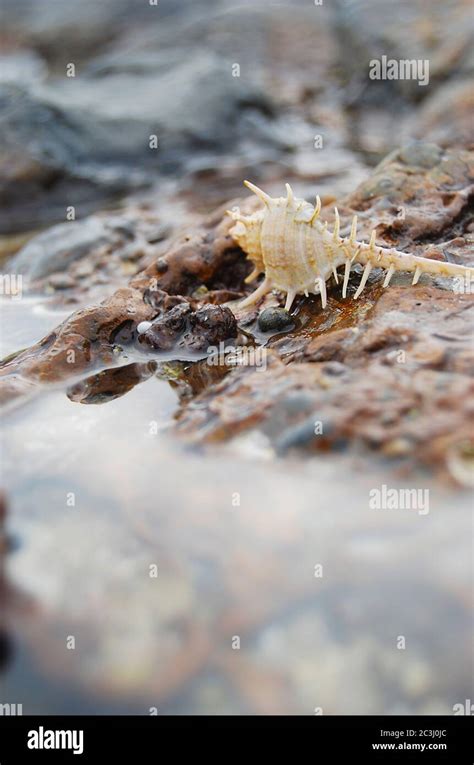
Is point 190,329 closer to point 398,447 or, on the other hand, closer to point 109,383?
point 109,383

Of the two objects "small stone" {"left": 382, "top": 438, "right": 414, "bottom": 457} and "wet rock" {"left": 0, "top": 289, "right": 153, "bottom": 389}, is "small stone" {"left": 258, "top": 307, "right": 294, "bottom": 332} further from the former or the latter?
"small stone" {"left": 382, "top": 438, "right": 414, "bottom": 457}

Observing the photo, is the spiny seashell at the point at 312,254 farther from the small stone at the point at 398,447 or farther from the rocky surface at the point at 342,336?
the small stone at the point at 398,447

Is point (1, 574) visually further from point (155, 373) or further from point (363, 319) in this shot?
point (363, 319)

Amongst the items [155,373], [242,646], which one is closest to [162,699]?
[242,646]

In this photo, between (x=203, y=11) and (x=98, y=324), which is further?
(x=203, y=11)
